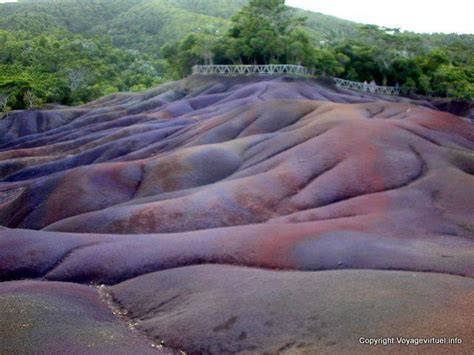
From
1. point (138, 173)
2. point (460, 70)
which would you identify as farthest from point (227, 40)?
point (138, 173)

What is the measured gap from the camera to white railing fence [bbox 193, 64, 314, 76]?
257ft

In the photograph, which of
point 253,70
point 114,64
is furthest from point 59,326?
point 114,64

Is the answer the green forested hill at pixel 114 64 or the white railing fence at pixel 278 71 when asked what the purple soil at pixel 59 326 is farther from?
the green forested hill at pixel 114 64

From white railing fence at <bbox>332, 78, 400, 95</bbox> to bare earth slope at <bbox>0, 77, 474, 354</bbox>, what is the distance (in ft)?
123

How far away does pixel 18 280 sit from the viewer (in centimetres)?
2023

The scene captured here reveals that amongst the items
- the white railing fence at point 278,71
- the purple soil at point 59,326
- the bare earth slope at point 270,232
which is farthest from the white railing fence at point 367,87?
the purple soil at point 59,326

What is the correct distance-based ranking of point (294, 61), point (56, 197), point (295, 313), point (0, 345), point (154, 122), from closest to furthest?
point (0, 345) → point (295, 313) → point (56, 197) → point (154, 122) → point (294, 61)

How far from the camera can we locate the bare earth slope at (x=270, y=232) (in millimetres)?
14047

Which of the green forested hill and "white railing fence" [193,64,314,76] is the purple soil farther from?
the green forested hill

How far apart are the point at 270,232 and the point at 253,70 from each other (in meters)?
62.3

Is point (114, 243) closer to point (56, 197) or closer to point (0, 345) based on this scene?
point (0, 345)

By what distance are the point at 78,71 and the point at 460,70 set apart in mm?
72806

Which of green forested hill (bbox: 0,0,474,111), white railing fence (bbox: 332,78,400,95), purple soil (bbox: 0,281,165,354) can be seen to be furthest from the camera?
green forested hill (bbox: 0,0,474,111)

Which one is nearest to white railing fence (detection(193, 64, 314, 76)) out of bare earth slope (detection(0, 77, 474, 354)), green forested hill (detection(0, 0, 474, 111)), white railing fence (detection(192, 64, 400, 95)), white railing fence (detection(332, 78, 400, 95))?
white railing fence (detection(192, 64, 400, 95))
